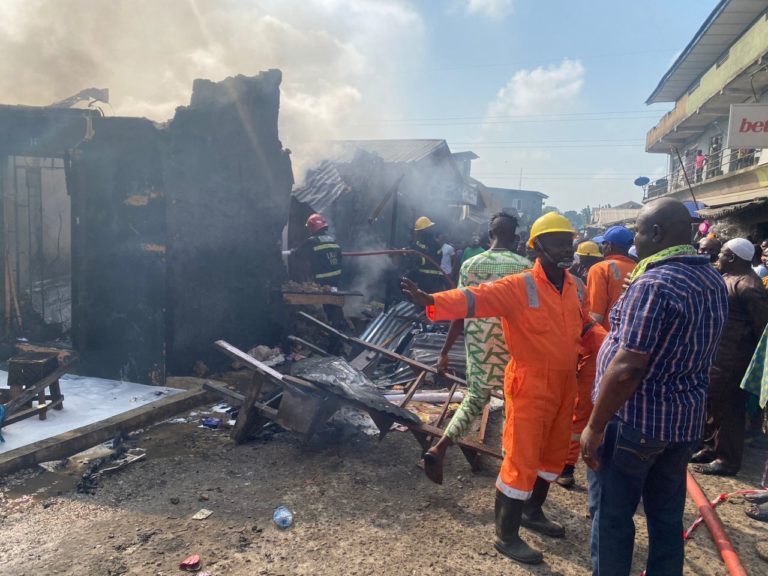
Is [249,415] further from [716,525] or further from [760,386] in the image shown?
[760,386]

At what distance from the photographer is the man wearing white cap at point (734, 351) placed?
4.43 metres

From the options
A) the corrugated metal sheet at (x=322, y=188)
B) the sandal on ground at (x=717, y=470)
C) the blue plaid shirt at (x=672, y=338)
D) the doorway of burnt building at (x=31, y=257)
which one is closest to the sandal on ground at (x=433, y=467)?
the blue plaid shirt at (x=672, y=338)

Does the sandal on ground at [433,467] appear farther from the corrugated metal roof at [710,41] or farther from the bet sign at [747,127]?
the corrugated metal roof at [710,41]

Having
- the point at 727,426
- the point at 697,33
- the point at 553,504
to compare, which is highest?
the point at 697,33

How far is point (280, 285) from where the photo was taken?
299 inches

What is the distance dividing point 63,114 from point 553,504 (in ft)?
21.2

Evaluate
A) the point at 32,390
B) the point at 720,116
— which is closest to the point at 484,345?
the point at 32,390

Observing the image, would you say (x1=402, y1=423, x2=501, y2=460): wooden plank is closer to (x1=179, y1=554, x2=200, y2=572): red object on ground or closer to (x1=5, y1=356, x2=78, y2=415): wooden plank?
(x1=179, y1=554, x2=200, y2=572): red object on ground

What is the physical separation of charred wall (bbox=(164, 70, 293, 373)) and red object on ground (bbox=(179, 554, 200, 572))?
11.9 feet

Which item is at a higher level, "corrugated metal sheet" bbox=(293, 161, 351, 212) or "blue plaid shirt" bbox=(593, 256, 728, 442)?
"corrugated metal sheet" bbox=(293, 161, 351, 212)

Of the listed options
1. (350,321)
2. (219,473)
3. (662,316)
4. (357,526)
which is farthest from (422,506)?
(350,321)

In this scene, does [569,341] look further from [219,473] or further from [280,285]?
[280,285]

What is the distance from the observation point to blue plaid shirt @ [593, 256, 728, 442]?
2.14 m

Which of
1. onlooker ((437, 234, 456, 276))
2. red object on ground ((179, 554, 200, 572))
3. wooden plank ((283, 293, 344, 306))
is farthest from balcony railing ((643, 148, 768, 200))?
red object on ground ((179, 554, 200, 572))
